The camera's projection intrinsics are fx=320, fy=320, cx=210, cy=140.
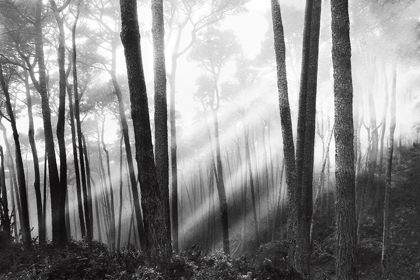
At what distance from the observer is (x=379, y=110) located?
90.4 ft

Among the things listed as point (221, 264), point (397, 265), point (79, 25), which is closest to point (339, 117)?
point (221, 264)

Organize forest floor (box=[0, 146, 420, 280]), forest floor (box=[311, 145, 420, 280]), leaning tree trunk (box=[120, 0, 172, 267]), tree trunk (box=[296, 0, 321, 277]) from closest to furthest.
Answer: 1. leaning tree trunk (box=[120, 0, 172, 267])
2. forest floor (box=[0, 146, 420, 280])
3. tree trunk (box=[296, 0, 321, 277])
4. forest floor (box=[311, 145, 420, 280])

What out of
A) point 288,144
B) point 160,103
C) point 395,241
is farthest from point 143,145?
point 395,241

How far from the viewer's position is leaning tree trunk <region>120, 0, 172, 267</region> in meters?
5.12

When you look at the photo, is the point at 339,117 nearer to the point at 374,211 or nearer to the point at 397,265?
the point at 397,265

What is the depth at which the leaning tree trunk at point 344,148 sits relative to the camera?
520 cm

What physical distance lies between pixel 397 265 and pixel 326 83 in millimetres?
11235

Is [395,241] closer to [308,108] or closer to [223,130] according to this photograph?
[308,108]

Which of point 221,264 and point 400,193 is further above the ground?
point 221,264

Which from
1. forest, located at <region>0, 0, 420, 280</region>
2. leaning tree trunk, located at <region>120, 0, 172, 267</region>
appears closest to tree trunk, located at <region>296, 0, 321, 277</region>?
forest, located at <region>0, 0, 420, 280</region>

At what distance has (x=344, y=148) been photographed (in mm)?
5254

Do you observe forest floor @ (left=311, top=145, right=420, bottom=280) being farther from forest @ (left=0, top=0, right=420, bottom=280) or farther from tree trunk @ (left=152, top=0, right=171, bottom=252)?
tree trunk @ (left=152, top=0, right=171, bottom=252)

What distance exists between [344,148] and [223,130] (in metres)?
20.8

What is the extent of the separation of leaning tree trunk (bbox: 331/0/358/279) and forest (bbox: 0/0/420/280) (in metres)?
0.02
